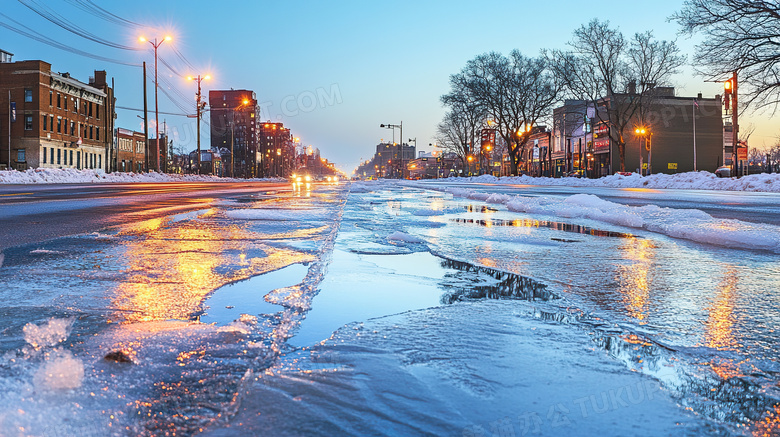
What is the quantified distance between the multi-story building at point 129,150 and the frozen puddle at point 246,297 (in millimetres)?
86255

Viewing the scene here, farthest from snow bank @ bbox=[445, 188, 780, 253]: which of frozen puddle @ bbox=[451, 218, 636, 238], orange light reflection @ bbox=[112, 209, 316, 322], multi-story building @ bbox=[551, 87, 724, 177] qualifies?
multi-story building @ bbox=[551, 87, 724, 177]

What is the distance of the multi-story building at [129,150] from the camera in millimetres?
85562

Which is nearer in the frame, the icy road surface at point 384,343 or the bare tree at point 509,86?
Answer: the icy road surface at point 384,343

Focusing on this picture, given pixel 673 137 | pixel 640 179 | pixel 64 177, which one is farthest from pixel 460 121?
pixel 64 177

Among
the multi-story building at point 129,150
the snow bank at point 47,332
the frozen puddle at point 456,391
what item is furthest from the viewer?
the multi-story building at point 129,150

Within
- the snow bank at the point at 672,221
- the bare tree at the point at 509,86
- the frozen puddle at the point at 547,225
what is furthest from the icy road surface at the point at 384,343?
the bare tree at the point at 509,86

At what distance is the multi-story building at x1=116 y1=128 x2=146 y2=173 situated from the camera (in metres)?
85.6

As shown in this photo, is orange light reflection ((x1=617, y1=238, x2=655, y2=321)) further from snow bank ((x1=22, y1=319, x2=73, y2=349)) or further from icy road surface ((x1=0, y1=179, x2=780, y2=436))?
snow bank ((x1=22, y1=319, x2=73, y2=349))

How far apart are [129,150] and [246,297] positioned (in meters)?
95.9

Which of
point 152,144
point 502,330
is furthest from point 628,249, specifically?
point 152,144

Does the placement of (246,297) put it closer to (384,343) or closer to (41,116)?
(384,343)

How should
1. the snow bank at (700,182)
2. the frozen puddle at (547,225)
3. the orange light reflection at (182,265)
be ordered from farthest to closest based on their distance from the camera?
the snow bank at (700,182) < the frozen puddle at (547,225) < the orange light reflection at (182,265)

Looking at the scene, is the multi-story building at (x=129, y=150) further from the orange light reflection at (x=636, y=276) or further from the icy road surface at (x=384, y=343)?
the icy road surface at (x=384, y=343)

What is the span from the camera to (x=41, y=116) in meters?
60.6
